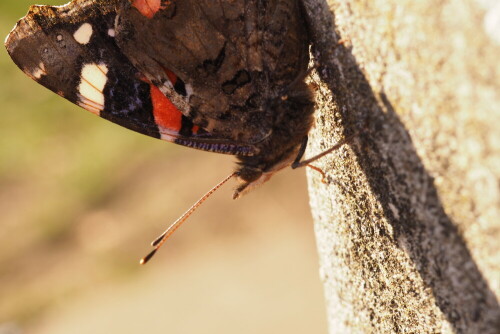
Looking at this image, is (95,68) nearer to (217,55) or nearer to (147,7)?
(147,7)

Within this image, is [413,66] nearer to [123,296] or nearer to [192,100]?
[192,100]

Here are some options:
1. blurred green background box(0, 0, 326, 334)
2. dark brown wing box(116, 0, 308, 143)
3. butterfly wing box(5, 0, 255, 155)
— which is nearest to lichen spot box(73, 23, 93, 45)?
butterfly wing box(5, 0, 255, 155)

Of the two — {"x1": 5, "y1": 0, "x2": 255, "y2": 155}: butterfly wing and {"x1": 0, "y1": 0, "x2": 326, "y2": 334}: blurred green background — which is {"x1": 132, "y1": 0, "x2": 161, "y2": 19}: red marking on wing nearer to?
{"x1": 5, "y1": 0, "x2": 255, "y2": 155}: butterfly wing

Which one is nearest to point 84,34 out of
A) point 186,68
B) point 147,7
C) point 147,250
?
point 147,7

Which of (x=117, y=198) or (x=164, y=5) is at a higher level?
(x=117, y=198)

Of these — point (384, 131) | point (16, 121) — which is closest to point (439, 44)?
point (384, 131)

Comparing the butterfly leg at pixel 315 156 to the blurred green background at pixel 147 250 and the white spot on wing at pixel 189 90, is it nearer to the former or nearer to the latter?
the white spot on wing at pixel 189 90

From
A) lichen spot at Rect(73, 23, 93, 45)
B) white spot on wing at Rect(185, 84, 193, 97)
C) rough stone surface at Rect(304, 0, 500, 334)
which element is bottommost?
rough stone surface at Rect(304, 0, 500, 334)

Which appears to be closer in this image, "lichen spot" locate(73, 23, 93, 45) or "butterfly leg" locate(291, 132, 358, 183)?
"butterfly leg" locate(291, 132, 358, 183)
